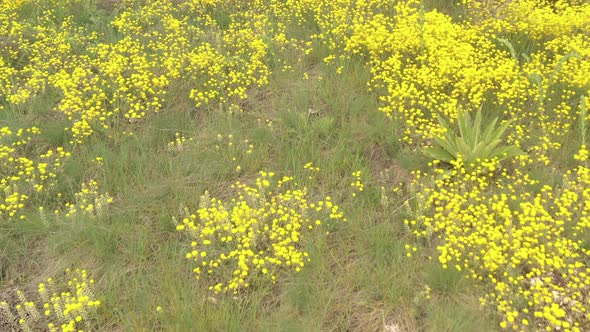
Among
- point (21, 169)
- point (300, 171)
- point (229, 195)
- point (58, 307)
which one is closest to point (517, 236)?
point (300, 171)

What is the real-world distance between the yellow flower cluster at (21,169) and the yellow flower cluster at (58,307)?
1018 mm

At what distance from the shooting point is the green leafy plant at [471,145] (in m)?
4.79

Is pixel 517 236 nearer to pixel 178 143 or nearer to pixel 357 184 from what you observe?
pixel 357 184

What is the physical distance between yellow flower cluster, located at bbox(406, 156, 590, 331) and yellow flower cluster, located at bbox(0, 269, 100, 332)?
9.29ft

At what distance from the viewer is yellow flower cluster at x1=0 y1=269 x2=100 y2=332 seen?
358 cm

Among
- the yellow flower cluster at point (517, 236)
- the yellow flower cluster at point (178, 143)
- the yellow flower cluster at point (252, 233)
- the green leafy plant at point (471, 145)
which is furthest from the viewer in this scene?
the yellow flower cluster at point (178, 143)

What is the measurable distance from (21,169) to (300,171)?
314 centimetres

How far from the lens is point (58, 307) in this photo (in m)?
3.57

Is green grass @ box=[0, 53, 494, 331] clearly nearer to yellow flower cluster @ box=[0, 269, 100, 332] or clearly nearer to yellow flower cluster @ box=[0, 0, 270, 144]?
yellow flower cluster @ box=[0, 269, 100, 332]

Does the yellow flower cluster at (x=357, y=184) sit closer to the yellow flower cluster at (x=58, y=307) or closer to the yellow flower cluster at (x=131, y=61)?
the yellow flower cluster at (x=131, y=61)

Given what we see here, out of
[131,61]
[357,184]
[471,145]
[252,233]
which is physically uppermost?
[131,61]

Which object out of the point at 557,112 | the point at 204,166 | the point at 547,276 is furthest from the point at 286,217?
the point at 557,112

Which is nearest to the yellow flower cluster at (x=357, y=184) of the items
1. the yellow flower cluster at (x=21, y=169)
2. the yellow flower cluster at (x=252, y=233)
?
the yellow flower cluster at (x=252, y=233)

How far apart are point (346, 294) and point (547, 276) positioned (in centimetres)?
168
